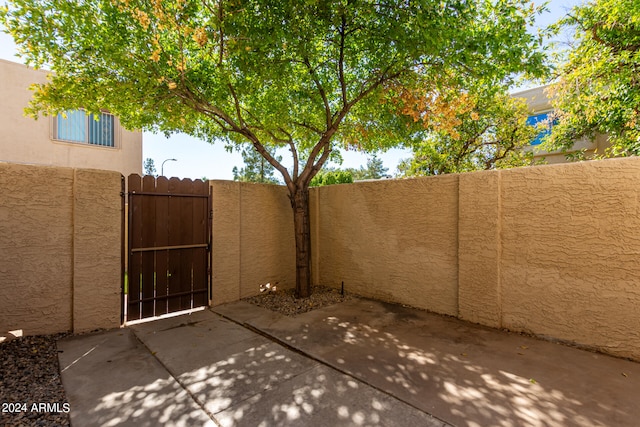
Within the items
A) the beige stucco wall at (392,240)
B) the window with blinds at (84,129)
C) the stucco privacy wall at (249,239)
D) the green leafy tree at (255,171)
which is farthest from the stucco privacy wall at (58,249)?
the green leafy tree at (255,171)

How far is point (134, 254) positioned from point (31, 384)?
78.3 inches

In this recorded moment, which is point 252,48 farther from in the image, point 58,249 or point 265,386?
point 265,386

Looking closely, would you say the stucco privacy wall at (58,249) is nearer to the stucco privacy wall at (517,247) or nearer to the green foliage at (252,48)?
the green foliage at (252,48)

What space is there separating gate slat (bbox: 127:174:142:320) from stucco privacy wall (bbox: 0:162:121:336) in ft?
0.63

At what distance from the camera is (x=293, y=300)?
5.74 meters

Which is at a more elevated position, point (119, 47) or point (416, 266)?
point (119, 47)

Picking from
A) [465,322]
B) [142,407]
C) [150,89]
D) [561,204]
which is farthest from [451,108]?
[142,407]

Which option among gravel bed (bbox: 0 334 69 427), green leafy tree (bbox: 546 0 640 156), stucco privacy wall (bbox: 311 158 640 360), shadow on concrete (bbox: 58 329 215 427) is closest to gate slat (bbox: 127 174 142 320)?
shadow on concrete (bbox: 58 329 215 427)

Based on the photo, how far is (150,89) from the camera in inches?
187

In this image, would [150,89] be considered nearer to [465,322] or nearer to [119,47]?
[119,47]

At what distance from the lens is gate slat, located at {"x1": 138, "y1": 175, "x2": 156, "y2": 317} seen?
466 centimetres

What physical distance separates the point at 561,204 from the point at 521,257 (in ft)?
2.75

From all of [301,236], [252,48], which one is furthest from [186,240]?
[252,48]

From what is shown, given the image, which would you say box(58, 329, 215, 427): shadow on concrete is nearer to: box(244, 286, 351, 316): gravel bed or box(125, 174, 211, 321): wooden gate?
box(125, 174, 211, 321): wooden gate
